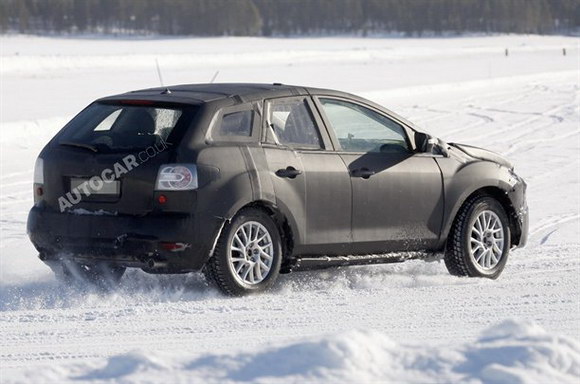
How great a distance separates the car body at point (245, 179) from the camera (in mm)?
8016

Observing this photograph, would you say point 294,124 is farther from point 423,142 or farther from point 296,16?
point 296,16

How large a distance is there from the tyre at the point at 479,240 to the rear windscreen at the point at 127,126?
2.35m

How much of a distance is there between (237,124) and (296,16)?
146827 mm

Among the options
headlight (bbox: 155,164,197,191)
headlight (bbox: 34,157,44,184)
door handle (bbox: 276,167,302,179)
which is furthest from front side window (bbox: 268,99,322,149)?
headlight (bbox: 34,157,44,184)

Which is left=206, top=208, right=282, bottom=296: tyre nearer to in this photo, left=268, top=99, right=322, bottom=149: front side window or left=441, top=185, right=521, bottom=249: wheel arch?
left=268, top=99, right=322, bottom=149: front side window

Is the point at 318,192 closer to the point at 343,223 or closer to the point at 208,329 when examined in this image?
the point at 343,223

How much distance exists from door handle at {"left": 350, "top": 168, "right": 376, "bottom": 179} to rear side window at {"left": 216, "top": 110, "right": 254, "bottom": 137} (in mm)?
822

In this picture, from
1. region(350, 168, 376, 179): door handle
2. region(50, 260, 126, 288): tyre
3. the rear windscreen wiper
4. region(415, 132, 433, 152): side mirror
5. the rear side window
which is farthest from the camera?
region(415, 132, 433, 152): side mirror

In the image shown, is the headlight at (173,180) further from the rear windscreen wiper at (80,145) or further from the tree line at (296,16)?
the tree line at (296,16)

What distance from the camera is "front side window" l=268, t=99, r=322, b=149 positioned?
8695 millimetres

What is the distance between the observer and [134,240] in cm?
798

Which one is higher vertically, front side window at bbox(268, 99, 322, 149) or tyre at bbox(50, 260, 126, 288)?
front side window at bbox(268, 99, 322, 149)

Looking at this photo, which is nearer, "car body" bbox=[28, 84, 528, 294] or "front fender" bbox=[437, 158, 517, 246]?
"car body" bbox=[28, 84, 528, 294]

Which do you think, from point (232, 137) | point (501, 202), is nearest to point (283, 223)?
point (232, 137)
